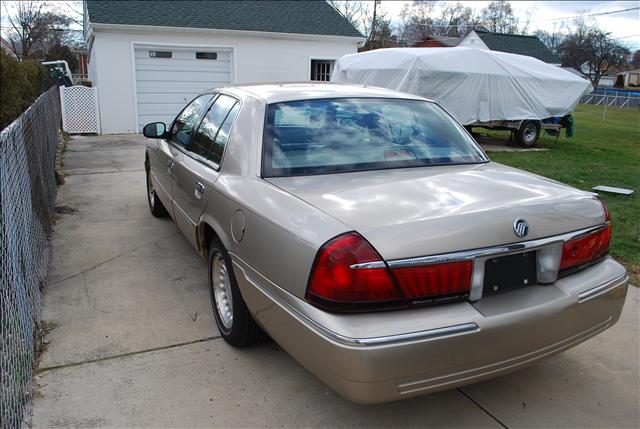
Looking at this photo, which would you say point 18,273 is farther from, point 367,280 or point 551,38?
point 551,38

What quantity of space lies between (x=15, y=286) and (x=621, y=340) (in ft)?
13.0

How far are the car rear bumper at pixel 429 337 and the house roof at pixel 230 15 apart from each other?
14.5m

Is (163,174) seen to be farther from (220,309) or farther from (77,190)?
(77,190)

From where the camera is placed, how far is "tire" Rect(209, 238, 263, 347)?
319 centimetres

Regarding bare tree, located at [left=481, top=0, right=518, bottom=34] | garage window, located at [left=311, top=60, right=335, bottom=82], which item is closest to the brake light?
garage window, located at [left=311, top=60, right=335, bottom=82]

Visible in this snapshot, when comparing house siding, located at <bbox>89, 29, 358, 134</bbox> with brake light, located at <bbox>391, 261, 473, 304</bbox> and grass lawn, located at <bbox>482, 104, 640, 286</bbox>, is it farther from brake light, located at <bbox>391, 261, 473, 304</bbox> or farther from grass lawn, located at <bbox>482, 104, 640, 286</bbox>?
brake light, located at <bbox>391, 261, 473, 304</bbox>

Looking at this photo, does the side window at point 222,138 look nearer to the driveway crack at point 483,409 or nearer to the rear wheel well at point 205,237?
the rear wheel well at point 205,237

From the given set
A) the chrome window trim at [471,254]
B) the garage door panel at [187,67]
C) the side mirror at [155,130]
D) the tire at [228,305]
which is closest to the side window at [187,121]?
the side mirror at [155,130]

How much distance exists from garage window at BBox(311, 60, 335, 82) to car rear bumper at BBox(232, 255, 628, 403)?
53.6 feet

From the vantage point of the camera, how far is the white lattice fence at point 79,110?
14.5 metres

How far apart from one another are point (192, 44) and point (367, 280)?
49.4 ft

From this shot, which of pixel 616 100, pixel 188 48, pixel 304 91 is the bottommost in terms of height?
pixel 616 100

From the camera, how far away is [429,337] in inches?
86.1

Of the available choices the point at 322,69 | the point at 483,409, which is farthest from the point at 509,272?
the point at 322,69
